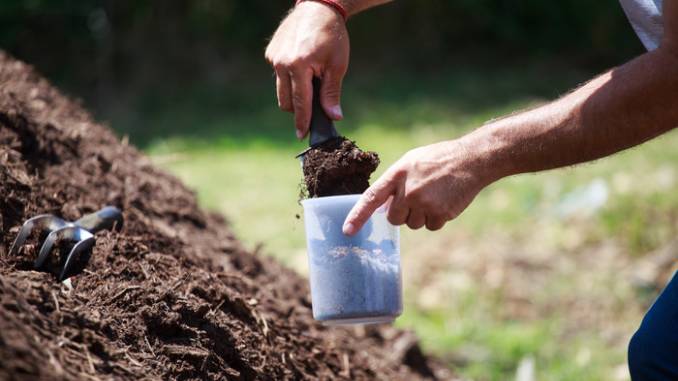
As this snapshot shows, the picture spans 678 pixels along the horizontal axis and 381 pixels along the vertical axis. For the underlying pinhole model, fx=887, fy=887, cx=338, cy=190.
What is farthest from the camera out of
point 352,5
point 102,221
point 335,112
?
point 102,221

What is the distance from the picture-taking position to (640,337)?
103 inches

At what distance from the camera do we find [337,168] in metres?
2.66

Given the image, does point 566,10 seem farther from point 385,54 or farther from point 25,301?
point 25,301

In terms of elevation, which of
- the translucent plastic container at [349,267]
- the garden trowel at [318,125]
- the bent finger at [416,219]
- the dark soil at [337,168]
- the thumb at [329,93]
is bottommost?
the translucent plastic container at [349,267]

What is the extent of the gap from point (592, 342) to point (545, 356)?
376mm

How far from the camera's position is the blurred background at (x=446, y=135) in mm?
5309

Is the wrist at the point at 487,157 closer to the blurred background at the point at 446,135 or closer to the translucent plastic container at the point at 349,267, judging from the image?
the translucent plastic container at the point at 349,267

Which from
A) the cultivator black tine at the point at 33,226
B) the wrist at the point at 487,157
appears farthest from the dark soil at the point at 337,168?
the cultivator black tine at the point at 33,226

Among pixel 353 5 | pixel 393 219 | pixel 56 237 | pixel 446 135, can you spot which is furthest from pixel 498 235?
pixel 56 237

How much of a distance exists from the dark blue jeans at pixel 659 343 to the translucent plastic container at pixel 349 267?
73 centimetres

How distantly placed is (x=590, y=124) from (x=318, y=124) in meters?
0.86

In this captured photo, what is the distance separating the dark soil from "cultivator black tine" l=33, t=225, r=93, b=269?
29.5 inches

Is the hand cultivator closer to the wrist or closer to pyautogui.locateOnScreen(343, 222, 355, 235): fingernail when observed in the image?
pyautogui.locateOnScreen(343, 222, 355, 235): fingernail

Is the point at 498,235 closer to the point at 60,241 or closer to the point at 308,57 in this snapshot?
the point at 308,57
